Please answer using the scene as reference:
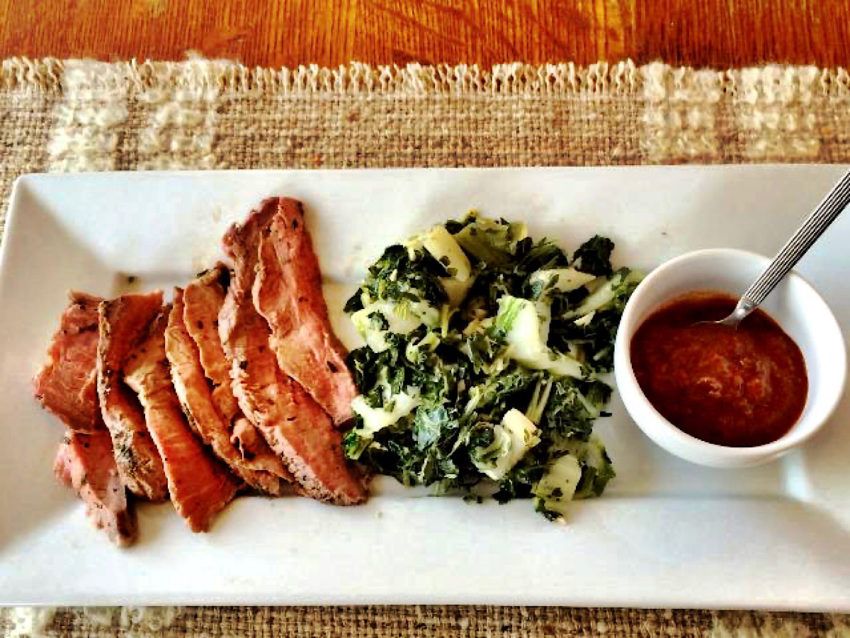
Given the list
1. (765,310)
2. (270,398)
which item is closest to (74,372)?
(270,398)

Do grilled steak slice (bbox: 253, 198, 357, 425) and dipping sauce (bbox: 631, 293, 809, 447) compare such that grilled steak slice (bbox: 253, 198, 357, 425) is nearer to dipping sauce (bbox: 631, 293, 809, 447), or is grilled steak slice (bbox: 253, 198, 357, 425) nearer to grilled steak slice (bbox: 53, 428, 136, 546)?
grilled steak slice (bbox: 53, 428, 136, 546)

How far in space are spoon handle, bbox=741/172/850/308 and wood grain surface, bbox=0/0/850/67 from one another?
3.50 feet

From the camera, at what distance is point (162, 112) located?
2551 millimetres

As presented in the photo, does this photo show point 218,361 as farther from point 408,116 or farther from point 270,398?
point 408,116

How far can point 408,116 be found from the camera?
2.51 meters

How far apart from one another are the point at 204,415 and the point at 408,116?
1093 mm

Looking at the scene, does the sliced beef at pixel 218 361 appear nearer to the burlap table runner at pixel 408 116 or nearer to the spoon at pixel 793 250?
the burlap table runner at pixel 408 116

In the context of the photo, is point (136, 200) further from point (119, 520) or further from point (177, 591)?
point (177, 591)

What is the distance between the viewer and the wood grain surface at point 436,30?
2.62 metres

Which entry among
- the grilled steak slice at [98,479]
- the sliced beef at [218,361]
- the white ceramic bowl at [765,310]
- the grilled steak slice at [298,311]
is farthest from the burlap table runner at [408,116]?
the grilled steak slice at [98,479]

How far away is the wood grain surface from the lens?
2.62m

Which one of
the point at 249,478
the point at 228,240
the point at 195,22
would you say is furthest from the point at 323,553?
the point at 195,22

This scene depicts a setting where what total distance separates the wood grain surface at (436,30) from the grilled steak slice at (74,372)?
3.27ft

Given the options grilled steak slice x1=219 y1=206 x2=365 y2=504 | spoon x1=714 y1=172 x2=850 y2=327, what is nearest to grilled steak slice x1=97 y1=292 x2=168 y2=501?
grilled steak slice x1=219 y1=206 x2=365 y2=504
